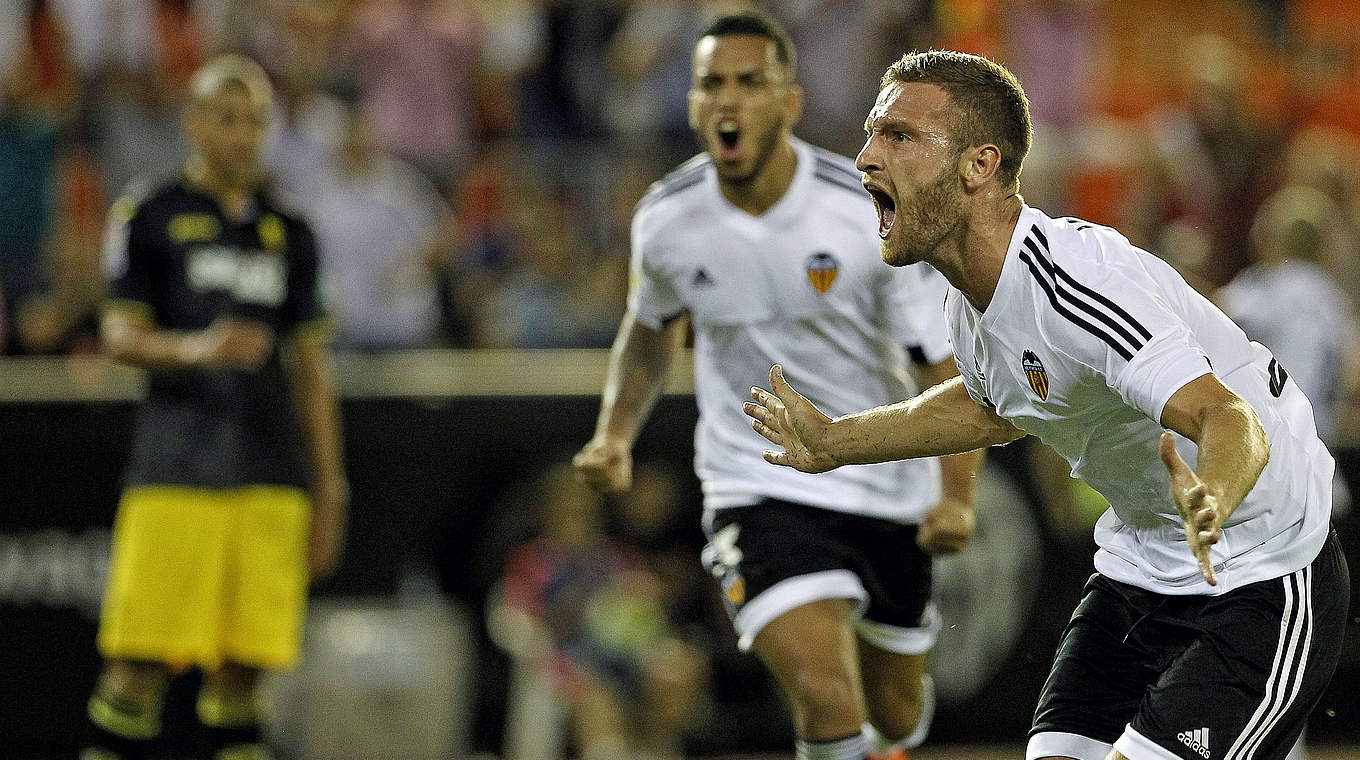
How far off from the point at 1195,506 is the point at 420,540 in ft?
21.6

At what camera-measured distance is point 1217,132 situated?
12031 millimetres

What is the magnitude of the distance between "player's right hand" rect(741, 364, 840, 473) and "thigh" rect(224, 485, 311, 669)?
3839 mm

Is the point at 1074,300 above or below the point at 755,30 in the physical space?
below

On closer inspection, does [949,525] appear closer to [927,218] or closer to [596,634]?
[927,218]

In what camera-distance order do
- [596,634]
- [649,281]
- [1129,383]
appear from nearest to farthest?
[1129,383] < [649,281] < [596,634]

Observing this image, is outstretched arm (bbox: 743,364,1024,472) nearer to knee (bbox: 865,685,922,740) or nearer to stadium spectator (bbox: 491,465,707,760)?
knee (bbox: 865,685,922,740)

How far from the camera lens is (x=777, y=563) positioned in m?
5.36

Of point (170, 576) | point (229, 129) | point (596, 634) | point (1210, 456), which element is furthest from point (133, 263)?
point (1210, 456)

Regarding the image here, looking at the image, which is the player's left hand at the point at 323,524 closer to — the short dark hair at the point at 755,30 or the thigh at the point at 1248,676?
the short dark hair at the point at 755,30

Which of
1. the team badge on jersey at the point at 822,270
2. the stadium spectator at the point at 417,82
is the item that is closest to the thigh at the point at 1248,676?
the team badge on jersey at the point at 822,270

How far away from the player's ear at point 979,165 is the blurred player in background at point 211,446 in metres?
3.79

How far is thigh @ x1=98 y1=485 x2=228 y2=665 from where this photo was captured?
6.88 metres

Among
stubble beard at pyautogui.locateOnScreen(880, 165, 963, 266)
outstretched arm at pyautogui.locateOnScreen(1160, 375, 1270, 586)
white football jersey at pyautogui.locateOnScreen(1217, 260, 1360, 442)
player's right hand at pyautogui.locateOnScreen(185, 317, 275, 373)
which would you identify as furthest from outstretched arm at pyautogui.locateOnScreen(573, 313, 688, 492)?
white football jersey at pyautogui.locateOnScreen(1217, 260, 1360, 442)

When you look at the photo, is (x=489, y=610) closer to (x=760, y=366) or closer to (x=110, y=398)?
(x=110, y=398)
